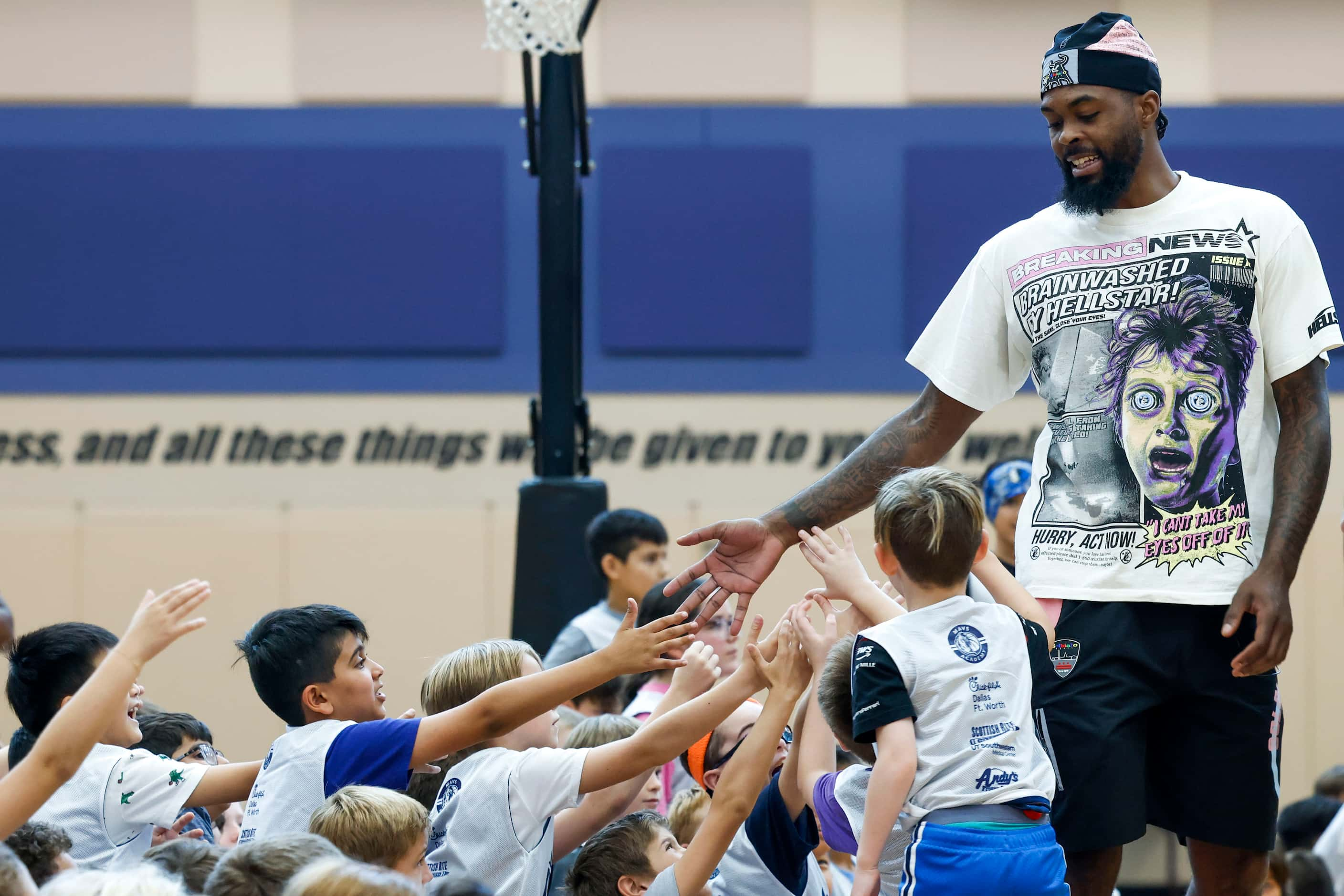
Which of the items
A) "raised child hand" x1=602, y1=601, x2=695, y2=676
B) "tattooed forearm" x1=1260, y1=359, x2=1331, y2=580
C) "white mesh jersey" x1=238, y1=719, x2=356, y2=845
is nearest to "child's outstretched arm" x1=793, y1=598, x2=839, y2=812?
"raised child hand" x1=602, y1=601, x2=695, y2=676

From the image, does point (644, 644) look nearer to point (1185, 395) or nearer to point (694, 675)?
point (694, 675)

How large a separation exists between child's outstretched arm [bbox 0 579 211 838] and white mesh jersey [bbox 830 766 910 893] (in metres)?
1.19

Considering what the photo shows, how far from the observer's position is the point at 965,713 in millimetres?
2395

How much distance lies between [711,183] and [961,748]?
642cm

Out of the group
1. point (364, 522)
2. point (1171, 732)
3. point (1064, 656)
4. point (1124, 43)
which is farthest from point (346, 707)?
point (364, 522)

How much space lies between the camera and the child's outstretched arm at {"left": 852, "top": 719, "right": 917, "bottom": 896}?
235cm

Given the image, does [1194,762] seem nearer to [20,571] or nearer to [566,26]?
[566,26]

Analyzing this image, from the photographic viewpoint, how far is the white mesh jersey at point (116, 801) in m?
2.96

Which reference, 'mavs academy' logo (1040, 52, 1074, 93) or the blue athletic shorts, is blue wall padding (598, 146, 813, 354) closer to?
'mavs academy' logo (1040, 52, 1074, 93)

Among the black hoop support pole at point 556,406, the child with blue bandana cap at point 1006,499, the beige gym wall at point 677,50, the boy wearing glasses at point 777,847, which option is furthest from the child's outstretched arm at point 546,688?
the beige gym wall at point 677,50

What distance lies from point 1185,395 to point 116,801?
86.8 inches

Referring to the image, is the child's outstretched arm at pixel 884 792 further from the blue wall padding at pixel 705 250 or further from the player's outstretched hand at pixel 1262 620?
the blue wall padding at pixel 705 250

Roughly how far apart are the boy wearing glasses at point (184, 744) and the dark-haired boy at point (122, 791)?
1.11 ft

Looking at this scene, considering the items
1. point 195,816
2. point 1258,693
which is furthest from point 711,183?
point 1258,693
